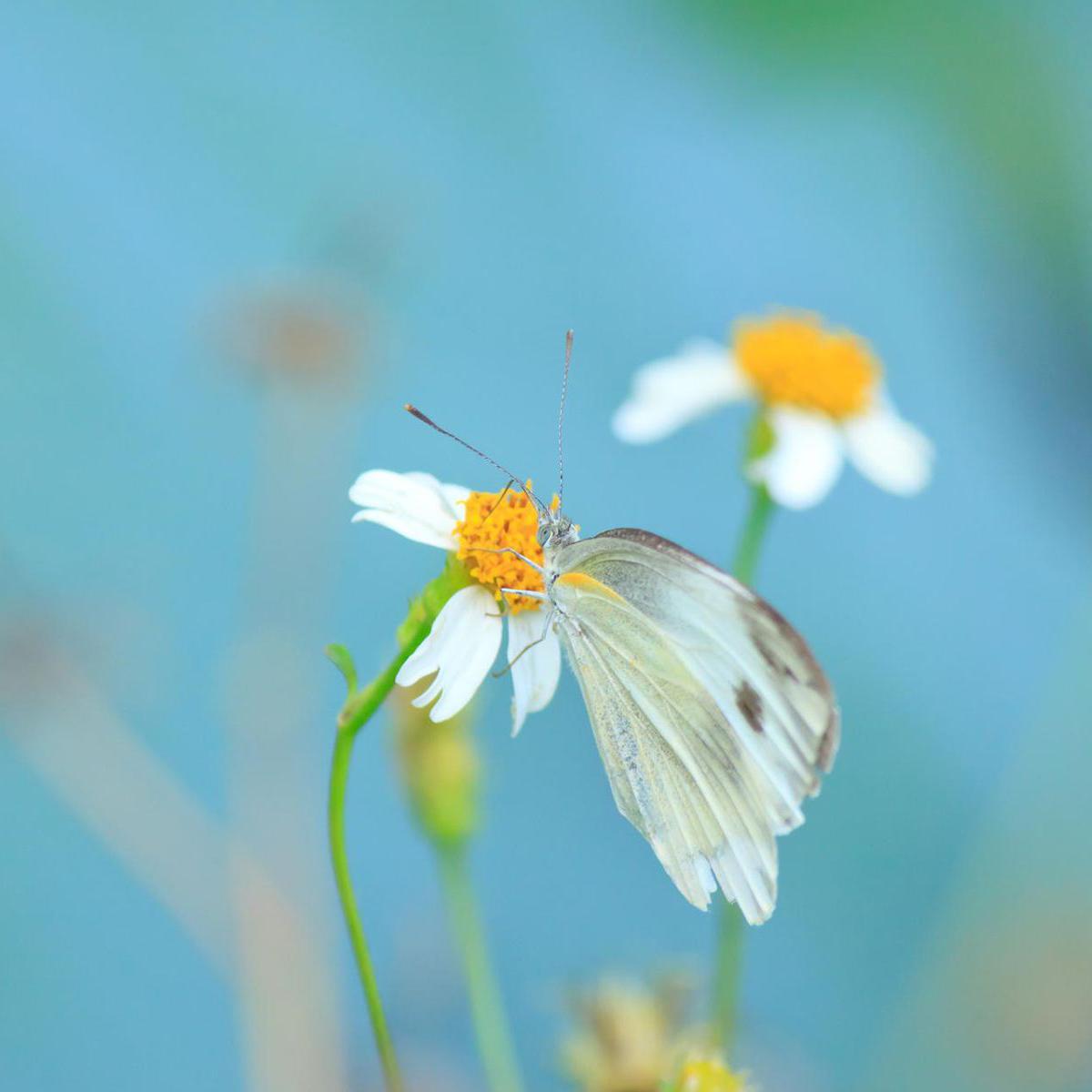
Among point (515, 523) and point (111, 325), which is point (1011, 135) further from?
point (515, 523)

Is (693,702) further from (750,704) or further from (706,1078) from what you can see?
(706,1078)

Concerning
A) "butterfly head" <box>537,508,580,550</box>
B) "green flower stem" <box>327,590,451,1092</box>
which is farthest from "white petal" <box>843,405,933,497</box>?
"green flower stem" <box>327,590,451,1092</box>

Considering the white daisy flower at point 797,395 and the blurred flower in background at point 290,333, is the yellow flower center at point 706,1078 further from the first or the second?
the blurred flower in background at point 290,333

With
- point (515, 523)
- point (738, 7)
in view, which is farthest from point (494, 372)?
point (515, 523)

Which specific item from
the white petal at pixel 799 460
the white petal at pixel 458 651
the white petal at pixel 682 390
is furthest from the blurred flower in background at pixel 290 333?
the white petal at pixel 458 651

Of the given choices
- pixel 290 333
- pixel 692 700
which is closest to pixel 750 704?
pixel 692 700

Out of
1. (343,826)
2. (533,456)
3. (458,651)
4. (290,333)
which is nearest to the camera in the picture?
(343,826)

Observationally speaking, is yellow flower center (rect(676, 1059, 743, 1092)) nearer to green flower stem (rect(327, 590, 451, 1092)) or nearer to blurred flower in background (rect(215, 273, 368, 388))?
green flower stem (rect(327, 590, 451, 1092))
